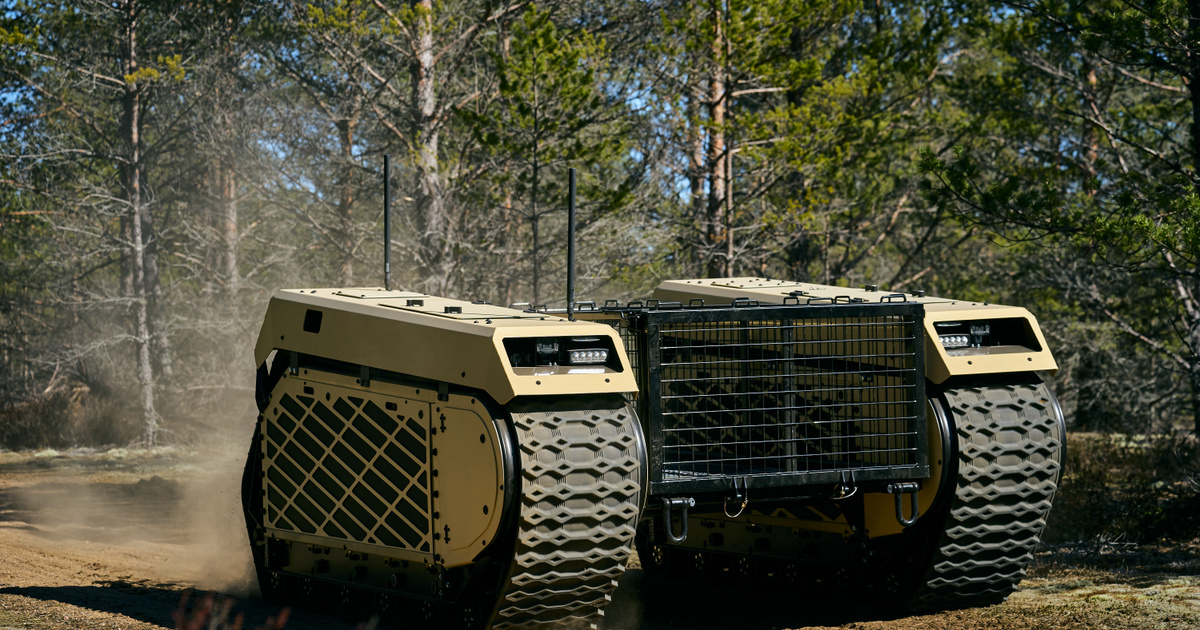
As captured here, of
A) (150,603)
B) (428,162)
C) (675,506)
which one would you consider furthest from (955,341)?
(428,162)

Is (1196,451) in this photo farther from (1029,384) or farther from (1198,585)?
(1029,384)

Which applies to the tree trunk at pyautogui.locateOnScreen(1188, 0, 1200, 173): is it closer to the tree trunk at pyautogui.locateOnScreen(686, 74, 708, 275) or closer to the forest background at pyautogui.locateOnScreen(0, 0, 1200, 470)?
the forest background at pyautogui.locateOnScreen(0, 0, 1200, 470)

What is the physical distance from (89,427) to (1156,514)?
15846 mm

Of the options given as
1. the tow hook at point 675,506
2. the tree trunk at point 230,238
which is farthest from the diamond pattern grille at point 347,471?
the tree trunk at point 230,238

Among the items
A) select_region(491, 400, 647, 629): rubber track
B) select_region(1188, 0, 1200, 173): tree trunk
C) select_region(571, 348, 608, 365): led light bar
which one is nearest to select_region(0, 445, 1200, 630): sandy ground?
select_region(491, 400, 647, 629): rubber track

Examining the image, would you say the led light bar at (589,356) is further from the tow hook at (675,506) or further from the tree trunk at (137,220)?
the tree trunk at (137,220)

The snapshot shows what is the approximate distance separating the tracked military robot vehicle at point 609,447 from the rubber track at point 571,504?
11 mm

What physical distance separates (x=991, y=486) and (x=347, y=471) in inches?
139

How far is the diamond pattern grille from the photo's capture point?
6.39 m

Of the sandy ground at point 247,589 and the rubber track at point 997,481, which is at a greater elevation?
the rubber track at point 997,481

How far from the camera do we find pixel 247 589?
852cm

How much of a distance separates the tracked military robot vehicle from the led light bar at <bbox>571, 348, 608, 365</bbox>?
0.4 inches

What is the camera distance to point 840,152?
17.2 meters

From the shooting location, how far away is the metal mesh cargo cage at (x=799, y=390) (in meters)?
6.49
